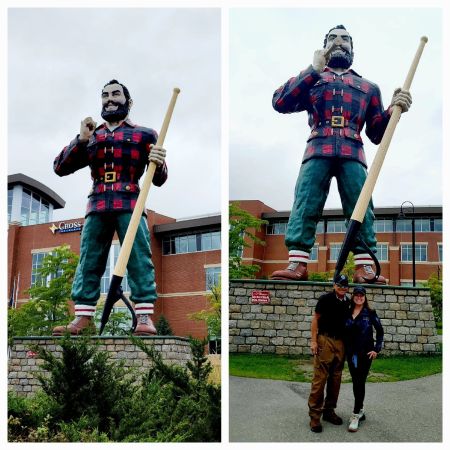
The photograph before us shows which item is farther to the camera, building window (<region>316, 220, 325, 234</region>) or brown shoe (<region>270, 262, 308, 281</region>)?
building window (<region>316, 220, 325, 234</region>)

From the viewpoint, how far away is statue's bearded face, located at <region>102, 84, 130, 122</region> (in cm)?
852

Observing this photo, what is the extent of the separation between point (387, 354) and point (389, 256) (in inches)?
54.0

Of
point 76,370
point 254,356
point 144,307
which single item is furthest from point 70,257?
point 254,356

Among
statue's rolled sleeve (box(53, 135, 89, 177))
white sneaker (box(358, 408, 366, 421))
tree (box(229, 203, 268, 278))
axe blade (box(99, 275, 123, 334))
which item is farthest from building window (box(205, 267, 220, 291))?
white sneaker (box(358, 408, 366, 421))

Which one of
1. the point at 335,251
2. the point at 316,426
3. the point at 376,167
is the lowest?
the point at 316,426

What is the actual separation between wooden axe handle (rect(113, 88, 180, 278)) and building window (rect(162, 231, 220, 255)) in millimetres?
1295

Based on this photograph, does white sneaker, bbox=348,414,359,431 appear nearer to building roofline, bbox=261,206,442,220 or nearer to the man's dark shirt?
the man's dark shirt

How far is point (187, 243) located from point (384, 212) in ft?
9.46

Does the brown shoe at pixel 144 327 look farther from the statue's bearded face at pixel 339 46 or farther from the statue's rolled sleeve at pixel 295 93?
the statue's bearded face at pixel 339 46

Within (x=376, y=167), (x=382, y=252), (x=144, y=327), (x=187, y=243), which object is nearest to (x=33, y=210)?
(x=187, y=243)

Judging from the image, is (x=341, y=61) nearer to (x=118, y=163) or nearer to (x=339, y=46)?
(x=339, y=46)

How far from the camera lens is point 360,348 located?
6.48 meters

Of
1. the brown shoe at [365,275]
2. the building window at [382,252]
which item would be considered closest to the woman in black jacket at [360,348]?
the brown shoe at [365,275]

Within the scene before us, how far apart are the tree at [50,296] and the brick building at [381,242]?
3.50 meters
